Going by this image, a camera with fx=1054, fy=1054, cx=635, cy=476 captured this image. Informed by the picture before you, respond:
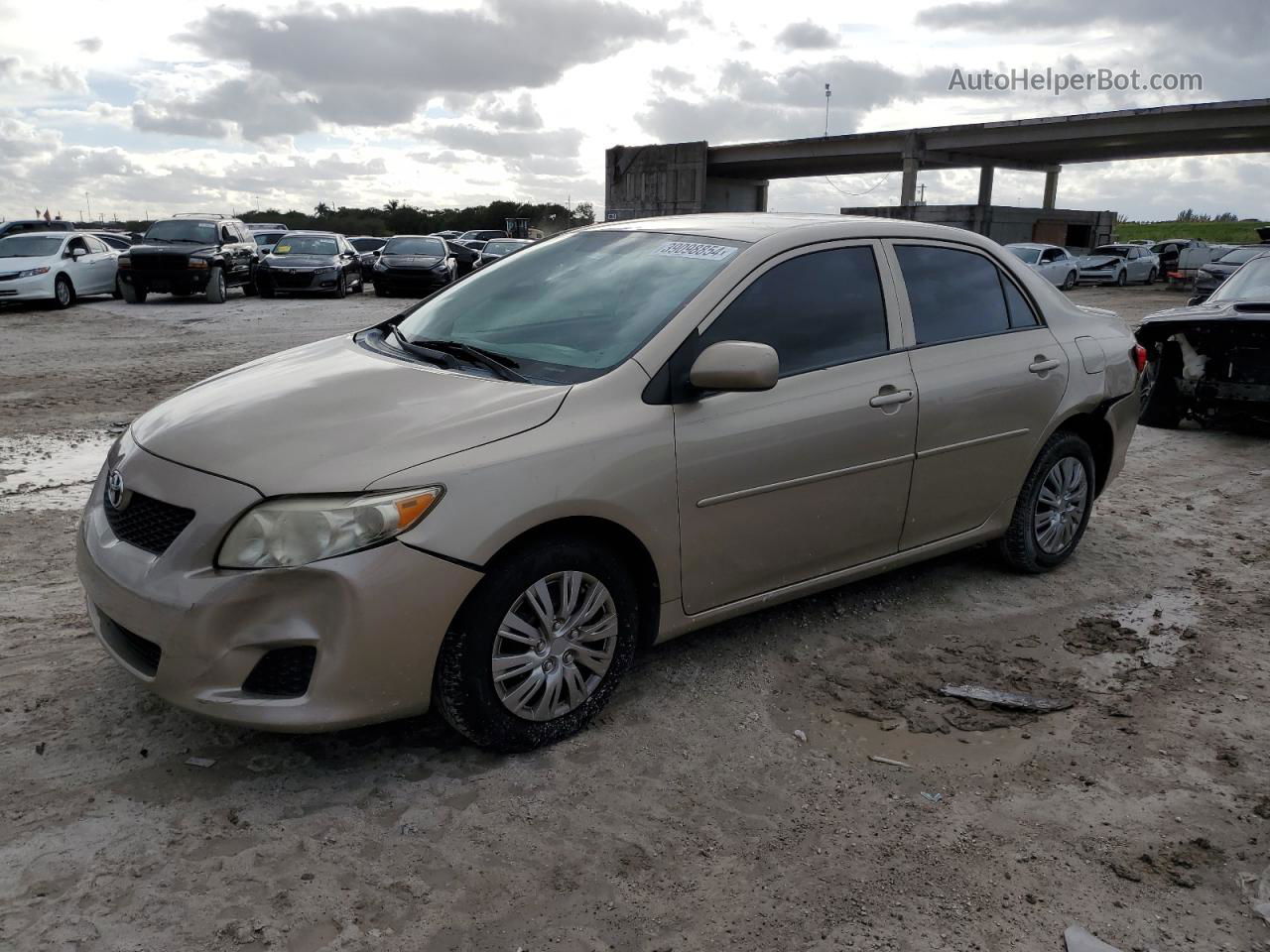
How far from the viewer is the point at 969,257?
4.91 meters

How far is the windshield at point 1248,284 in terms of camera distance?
9117 mm

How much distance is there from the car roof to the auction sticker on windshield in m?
0.09

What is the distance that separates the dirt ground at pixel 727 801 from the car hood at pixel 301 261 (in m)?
19.5

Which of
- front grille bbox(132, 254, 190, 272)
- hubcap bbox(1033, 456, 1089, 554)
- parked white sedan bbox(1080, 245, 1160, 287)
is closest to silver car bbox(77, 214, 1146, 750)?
hubcap bbox(1033, 456, 1089, 554)

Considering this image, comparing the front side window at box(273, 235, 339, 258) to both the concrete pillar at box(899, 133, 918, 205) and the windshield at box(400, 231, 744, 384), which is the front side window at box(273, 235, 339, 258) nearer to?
the windshield at box(400, 231, 744, 384)

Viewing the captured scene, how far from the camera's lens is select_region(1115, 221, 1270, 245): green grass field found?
75.6 m

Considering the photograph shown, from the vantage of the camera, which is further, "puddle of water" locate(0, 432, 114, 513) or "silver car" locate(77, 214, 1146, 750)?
"puddle of water" locate(0, 432, 114, 513)

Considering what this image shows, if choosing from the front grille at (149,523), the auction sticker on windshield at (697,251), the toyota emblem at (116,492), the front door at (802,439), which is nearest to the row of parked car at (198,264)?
the auction sticker on windshield at (697,251)

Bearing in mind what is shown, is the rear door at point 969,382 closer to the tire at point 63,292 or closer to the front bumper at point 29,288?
the front bumper at point 29,288

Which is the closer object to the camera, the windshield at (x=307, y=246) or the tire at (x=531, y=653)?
the tire at (x=531, y=653)

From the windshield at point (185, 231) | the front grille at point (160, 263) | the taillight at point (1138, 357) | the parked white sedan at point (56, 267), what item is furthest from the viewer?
the windshield at point (185, 231)

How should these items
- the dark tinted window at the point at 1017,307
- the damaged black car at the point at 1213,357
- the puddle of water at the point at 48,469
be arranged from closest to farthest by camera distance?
the dark tinted window at the point at 1017,307
the puddle of water at the point at 48,469
the damaged black car at the point at 1213,357

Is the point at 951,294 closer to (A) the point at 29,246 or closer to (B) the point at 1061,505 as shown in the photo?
(B) the point at 1061,505

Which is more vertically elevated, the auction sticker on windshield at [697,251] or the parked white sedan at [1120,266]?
the auction sticker on windshield at [697,251]
